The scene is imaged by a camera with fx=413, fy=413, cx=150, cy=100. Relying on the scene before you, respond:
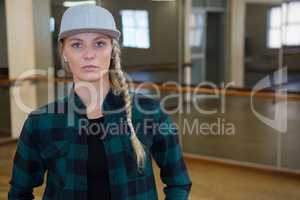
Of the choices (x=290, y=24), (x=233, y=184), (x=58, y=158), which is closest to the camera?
(x=58, y=158)

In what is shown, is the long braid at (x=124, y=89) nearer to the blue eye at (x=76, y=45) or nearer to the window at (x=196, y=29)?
the blue eye at (x=76, y=45)

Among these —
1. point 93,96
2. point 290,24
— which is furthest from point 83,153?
point 290,24

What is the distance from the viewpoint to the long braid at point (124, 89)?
1.13 m

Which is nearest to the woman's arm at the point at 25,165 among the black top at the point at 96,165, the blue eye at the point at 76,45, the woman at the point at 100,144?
the woman at the point at 100,144

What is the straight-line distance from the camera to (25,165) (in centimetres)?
115

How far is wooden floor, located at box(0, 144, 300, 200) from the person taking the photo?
3.84 meters

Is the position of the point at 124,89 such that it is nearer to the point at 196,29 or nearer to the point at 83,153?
the point at 83,153

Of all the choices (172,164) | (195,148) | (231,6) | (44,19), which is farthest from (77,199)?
(231,6)

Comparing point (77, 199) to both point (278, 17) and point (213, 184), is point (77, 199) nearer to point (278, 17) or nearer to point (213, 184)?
point (213, 184)

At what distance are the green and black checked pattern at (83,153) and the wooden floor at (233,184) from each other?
2517 mm

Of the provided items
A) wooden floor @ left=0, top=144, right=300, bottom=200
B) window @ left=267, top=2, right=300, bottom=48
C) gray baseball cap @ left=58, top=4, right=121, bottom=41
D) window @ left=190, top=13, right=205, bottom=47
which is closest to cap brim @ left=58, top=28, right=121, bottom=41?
gray baseball cap @ left=58, top=4, right=121, bottom=41

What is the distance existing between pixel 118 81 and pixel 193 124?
4.52 m

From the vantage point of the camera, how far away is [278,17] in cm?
508

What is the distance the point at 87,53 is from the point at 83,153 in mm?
278
